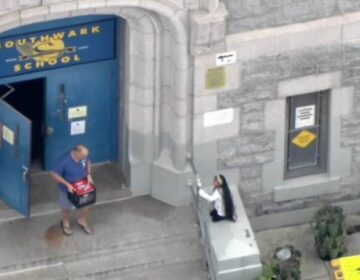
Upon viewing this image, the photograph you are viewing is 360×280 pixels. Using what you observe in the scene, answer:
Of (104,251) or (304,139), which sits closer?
(104,251)

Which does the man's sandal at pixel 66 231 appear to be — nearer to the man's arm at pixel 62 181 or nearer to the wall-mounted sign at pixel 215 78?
the man's arm at pixel 62 181

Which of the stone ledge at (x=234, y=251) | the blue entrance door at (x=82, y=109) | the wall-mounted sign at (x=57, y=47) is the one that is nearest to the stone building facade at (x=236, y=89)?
the blue entrance door at (x=82, y=109)

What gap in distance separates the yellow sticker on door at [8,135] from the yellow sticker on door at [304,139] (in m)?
4.36

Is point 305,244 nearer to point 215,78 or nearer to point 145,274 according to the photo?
point 145,274

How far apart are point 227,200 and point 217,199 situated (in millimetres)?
148

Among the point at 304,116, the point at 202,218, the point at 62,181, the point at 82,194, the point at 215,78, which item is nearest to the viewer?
the point at 62,181

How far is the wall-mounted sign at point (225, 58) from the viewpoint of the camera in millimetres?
26800

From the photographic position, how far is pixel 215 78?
26984 mm

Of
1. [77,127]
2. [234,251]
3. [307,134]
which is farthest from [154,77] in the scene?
[234,251]

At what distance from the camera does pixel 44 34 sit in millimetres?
26922

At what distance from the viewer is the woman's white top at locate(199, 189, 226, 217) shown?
1052 inches

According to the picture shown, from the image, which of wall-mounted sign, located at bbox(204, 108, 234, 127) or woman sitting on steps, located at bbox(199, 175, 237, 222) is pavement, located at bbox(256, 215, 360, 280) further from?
wall-mounted sign, located at bbox(204, 108, 234, 127)

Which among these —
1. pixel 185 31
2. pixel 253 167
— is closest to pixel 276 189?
pixel 253 167

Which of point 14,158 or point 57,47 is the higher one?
point 57,47
